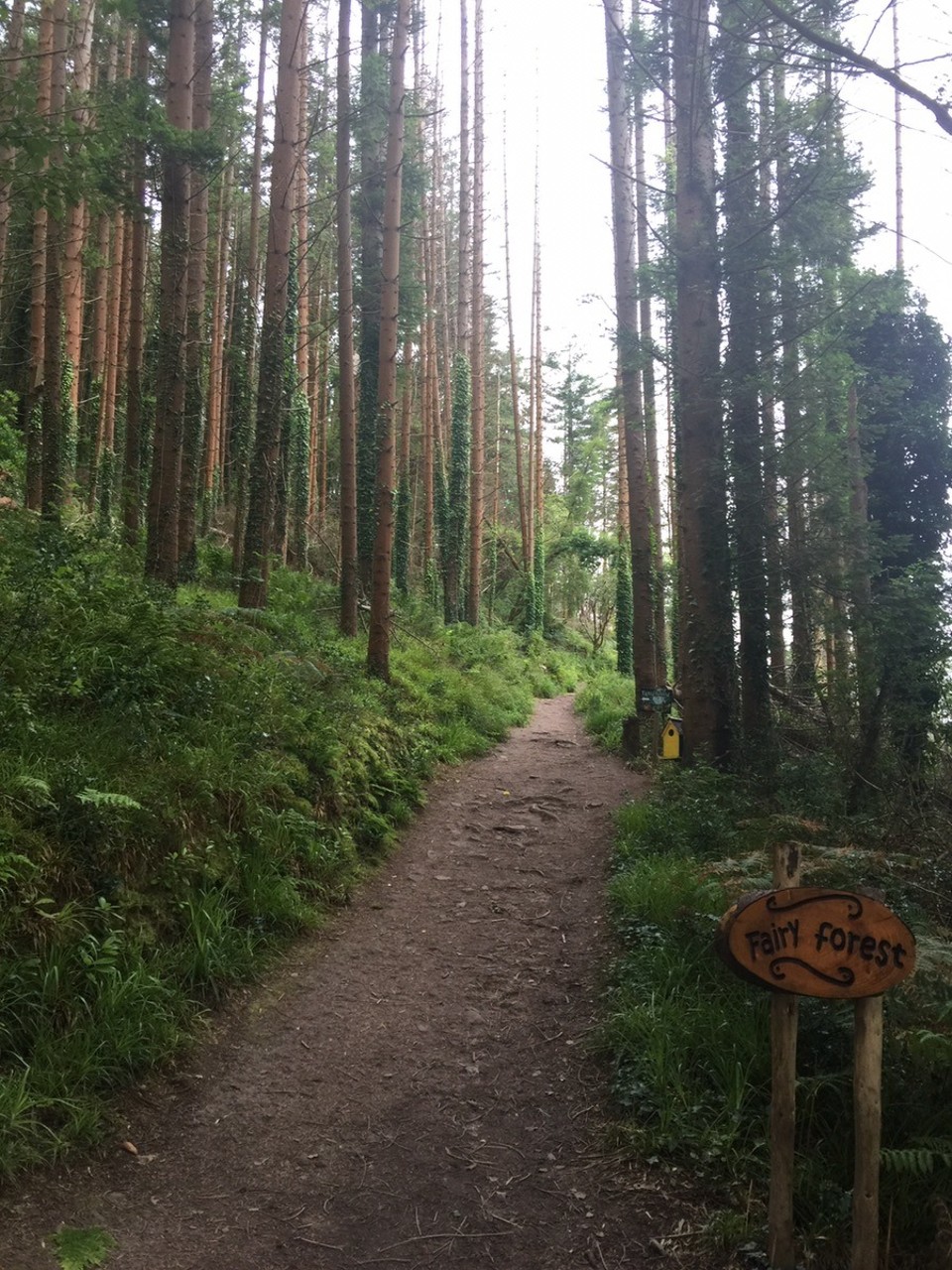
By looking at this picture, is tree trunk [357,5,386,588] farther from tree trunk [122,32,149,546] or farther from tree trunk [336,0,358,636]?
tree trunk [122,32,149,546]

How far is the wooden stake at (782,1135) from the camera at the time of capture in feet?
9.75

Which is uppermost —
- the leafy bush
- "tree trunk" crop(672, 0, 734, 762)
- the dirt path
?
"tree trunk" crop(672, 0, 734, 762)

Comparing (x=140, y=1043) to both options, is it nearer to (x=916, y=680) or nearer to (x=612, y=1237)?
(x=612, y=1237)

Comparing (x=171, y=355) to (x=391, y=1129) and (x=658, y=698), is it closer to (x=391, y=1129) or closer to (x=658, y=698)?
(x=658, y=698)

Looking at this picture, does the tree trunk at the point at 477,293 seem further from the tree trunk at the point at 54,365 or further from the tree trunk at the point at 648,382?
the tree trunk at the point at 54,365

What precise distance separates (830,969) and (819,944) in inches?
3.6

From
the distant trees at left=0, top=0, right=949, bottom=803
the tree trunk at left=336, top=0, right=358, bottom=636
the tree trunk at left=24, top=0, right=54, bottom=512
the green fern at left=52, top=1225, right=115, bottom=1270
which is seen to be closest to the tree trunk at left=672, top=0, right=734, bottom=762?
the distant trees at left=0, top=0, right=949, bottom=803

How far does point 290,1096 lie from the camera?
4199 mm

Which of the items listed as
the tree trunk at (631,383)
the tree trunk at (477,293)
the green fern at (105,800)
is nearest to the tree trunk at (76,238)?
the tree trunk at (631,383)

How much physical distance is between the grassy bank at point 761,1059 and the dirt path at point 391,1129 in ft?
0.84

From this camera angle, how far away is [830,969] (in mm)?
2863

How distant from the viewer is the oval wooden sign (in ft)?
9.30

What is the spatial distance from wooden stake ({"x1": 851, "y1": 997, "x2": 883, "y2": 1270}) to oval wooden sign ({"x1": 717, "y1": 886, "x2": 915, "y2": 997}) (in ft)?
0.41

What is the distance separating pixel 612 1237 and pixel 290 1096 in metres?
1.72
